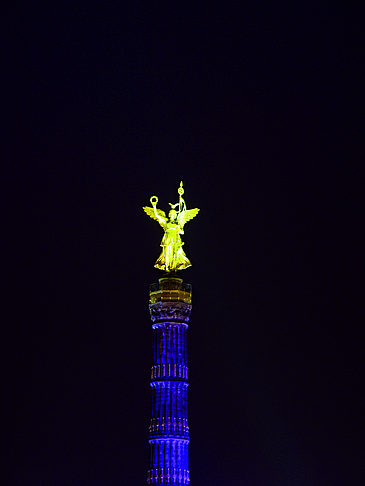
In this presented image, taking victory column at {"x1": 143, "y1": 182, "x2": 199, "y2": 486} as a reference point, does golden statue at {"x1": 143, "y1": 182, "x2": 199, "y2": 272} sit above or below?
above

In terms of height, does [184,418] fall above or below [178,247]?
below

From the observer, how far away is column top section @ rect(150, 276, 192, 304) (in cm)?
6919

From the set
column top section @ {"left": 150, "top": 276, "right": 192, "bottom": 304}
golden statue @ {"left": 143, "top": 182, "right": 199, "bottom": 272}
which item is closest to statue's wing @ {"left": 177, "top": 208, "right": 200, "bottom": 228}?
golden statue @ {"left": 143, "top": 182, "right": 199, "bottom": 272}

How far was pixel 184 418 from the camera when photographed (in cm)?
6669

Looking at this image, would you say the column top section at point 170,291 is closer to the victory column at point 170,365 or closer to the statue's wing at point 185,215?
the victory column at point 170,365

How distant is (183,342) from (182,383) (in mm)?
2842

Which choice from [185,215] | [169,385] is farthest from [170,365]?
[185,215]

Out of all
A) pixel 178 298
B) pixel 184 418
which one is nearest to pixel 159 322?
pixel 178 298

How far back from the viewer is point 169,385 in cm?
6725

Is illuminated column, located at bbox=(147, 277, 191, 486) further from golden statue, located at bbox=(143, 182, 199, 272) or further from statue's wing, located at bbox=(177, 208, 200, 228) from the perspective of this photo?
statue's wing, located at bbox=(177, 208, 200, 228)

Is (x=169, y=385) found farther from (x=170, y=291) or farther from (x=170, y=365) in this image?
(x=170, y=291)

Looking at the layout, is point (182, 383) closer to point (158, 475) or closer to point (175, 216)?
point (158, 475)

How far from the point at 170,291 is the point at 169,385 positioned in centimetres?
608

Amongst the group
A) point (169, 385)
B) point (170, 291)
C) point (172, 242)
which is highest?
point (172, 242)
